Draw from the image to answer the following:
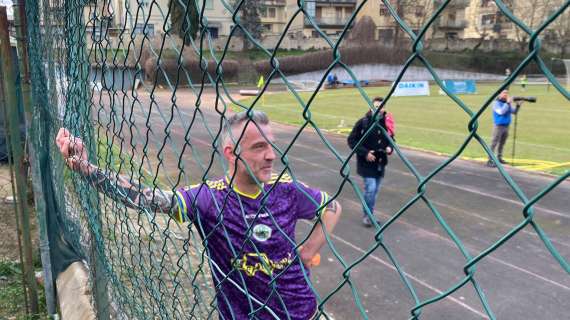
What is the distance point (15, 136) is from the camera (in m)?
3.51

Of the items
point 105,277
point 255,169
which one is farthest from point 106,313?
point 255,169

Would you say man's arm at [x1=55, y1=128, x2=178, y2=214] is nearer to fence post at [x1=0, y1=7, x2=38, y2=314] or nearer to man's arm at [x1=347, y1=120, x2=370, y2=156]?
fence post at [x1=0, y1=7, x2=38, y2=314]

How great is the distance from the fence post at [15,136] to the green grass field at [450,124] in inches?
171

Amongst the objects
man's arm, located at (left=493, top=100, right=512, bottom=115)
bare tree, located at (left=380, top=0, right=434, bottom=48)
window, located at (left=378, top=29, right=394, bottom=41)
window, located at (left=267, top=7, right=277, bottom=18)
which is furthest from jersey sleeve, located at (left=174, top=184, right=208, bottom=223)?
window, located at (left=267, top=7, right=277, bottom=18)

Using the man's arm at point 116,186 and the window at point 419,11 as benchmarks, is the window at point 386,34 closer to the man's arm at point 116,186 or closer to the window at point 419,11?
the window at point 419,11

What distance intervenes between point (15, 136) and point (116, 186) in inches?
65.7

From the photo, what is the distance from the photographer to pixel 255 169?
2.02 m

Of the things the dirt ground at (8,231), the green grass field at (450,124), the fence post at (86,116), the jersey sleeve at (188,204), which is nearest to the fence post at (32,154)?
the fence post at (86,116)

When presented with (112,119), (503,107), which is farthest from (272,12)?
(112,119)

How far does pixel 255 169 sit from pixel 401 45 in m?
53.5

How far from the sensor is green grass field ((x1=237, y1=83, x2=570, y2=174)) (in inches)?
488

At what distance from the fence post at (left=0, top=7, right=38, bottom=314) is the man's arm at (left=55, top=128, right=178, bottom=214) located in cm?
125

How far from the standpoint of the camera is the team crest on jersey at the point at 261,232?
2.15 meters

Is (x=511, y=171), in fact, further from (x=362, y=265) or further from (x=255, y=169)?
(x=255, y=169)
